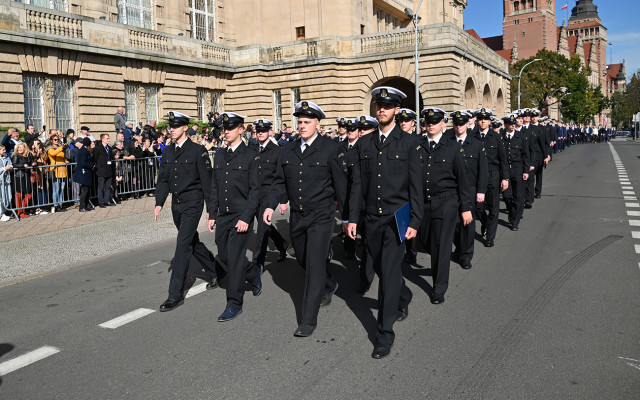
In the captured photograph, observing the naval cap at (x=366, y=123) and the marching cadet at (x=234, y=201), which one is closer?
the marching cadet at (x=234, y=201)

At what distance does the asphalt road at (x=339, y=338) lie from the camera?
418cm

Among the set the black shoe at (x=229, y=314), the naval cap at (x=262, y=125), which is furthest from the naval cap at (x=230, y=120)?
the black shoe at (x=229, y=314)

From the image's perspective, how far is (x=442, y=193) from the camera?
6559 mm

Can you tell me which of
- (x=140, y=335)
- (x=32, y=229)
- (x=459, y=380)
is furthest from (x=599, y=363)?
(x=32, y=229)

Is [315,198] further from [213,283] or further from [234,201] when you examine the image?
[213,283]

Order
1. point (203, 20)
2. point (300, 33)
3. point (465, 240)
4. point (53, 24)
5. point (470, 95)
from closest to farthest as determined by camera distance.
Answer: point (465, 240), point (53, 24), point (203, 20), point (300, 33), point (470, 95)

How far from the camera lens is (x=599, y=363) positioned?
14.7ft

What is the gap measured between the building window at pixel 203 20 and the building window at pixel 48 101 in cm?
997

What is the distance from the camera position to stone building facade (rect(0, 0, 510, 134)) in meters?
22.1

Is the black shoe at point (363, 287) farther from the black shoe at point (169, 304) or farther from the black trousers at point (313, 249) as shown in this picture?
the black shoe at point (169, 304)

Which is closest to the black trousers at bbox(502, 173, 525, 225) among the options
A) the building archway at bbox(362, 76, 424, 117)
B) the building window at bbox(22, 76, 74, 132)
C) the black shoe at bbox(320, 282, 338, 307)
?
the black shoe at bbox(320, 282, 338, 307)

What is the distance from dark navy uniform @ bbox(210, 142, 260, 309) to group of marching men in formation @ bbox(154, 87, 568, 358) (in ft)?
0.03

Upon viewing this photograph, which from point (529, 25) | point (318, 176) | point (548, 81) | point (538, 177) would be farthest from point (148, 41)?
point (529, 25)

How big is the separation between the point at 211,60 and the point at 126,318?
2755 cm
